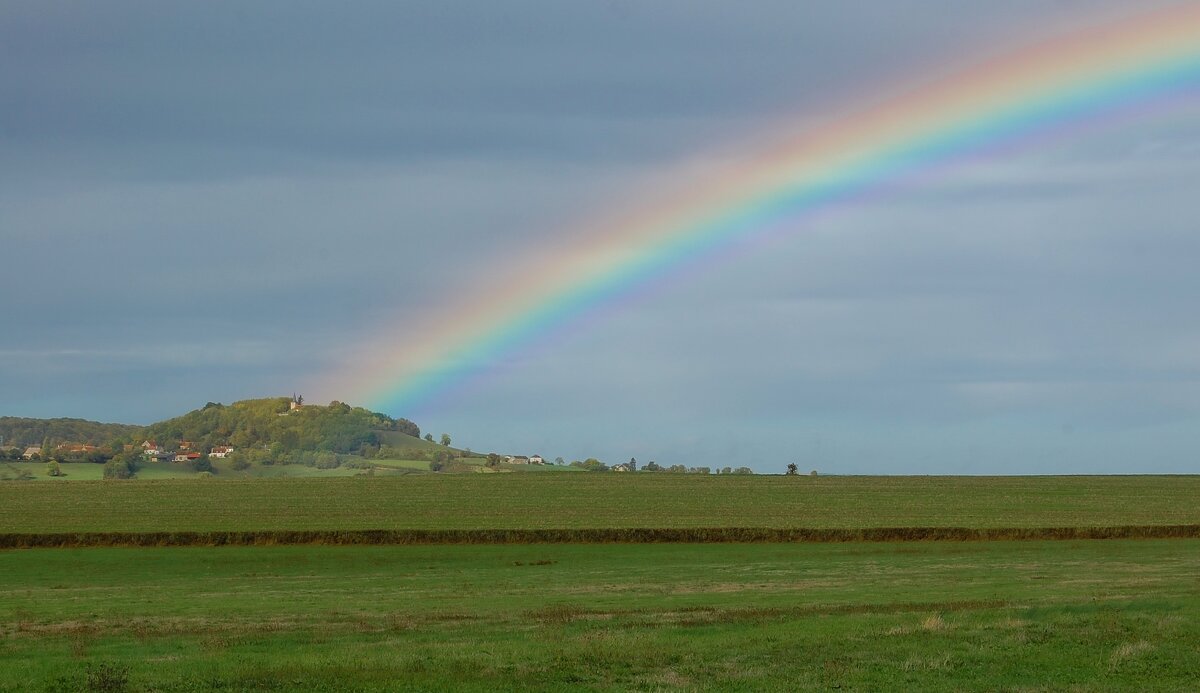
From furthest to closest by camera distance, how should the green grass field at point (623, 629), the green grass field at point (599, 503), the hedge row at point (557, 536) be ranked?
the green grass field at point (599, 503), the hedge row at point (557, 536), the green grass field at point (623, 629)

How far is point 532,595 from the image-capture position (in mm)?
35781

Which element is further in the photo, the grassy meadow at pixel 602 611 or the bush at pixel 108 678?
the grassy meadow at pixel 602 611

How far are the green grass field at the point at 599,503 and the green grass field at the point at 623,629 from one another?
29.9m

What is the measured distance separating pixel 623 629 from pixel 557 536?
152 ft

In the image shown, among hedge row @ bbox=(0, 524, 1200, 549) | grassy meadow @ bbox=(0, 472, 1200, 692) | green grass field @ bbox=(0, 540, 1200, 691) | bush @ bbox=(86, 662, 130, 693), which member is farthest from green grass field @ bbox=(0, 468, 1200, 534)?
bush @ bbox=(86, 662, 130, 693)

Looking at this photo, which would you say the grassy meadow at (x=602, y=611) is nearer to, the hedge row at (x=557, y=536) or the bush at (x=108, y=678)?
the bush at (x=108, y=678)

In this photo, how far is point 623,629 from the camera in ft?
80.3

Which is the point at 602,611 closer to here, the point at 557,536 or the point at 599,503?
the point at 557,536

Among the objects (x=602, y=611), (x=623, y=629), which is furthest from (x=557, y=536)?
(x=623, y=629)

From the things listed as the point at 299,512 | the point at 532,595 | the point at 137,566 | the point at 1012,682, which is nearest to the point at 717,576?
the point at 532,595

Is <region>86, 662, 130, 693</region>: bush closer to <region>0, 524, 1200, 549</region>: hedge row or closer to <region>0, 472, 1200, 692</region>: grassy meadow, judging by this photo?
<region>0, 472, 1200, 692</region>: grassy meadow

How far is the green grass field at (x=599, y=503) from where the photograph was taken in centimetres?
7744

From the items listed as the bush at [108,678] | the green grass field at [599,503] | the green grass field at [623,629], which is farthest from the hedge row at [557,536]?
the bush at [108,678]

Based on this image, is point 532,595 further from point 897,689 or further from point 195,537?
point 195,537
